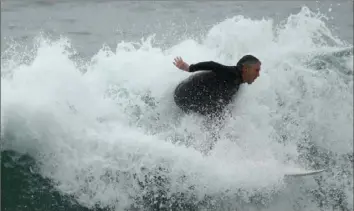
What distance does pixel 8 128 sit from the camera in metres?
5.92

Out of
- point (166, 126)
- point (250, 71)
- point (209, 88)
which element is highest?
point (250, 71)

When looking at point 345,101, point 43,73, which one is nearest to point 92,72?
point 43,73

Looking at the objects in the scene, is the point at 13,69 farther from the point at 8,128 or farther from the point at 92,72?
the point at 92,72

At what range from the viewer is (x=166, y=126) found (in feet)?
21.5

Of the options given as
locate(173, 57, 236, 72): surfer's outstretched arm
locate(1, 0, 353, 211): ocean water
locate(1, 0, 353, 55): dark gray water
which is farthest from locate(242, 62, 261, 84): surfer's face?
locate(1, 0, 353, 55): dark gray water

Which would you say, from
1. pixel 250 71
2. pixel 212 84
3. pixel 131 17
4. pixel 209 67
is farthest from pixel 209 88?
pixel 131 17

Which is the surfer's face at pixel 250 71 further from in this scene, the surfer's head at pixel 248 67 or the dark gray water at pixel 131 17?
the dark gray water at pixel 131 17

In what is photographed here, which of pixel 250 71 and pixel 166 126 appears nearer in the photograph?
→ pixel 250 71

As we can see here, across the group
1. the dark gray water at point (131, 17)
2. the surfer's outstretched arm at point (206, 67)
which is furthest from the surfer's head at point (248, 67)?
the dark gray water at point (131, 17)

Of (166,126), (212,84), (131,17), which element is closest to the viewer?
(212,84)

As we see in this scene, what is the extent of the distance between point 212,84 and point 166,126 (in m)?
0.87

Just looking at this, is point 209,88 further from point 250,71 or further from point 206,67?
point 250,71

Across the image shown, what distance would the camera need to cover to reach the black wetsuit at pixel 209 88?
19.7 feet

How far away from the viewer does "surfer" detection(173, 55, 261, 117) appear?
597 cm
